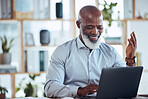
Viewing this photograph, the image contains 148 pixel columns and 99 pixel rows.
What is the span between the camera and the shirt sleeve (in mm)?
2283

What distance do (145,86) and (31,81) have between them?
182cm

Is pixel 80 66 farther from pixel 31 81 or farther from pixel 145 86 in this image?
pixel 145 86

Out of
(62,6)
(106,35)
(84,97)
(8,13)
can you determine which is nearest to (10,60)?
(8,13)

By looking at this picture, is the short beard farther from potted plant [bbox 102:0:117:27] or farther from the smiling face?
potted plant [bbox 102:0:117:27]

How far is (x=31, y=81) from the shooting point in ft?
15.8

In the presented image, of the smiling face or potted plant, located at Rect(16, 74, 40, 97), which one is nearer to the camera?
the smiling face

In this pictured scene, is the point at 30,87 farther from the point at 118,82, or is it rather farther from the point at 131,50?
the point at 118,82

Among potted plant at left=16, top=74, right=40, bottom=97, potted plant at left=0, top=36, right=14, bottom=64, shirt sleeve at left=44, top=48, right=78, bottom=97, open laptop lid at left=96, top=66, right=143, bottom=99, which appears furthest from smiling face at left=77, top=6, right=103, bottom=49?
potted plant at left=0, top=36, right=14, bottom=64

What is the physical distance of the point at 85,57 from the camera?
2590 mm

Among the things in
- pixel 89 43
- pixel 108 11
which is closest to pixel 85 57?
pixel 89 43

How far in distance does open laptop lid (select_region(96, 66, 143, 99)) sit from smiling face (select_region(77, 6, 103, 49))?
531 mm

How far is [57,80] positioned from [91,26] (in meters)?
0.51

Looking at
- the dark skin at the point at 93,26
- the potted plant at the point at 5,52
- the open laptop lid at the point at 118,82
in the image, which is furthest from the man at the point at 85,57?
the potted plant at the point at 5,52

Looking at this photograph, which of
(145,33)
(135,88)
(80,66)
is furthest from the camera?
(145,33)
